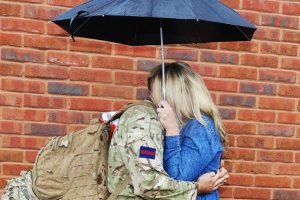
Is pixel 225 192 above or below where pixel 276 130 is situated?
below

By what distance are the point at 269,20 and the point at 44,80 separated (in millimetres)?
1746

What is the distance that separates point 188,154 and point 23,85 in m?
1.61

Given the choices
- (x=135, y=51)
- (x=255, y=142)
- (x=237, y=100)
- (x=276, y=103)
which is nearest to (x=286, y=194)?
(x=255, y=142)

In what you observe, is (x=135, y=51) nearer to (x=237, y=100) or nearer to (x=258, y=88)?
(x=237, y=100)

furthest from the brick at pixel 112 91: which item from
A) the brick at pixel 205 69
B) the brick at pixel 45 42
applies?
the brick at pixel 205 69

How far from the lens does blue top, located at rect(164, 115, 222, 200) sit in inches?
108

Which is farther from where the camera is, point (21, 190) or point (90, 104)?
point (90, 104)

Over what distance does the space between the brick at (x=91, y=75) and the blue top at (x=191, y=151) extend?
1262mm

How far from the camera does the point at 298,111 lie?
427 centimetres

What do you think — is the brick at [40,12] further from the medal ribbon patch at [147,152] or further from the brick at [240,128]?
the medal ribbon patch at [147,152]

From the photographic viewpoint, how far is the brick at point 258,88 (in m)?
4.17

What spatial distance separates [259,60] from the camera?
13.8 ft

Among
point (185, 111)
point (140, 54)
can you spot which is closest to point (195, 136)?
point (185, 111)

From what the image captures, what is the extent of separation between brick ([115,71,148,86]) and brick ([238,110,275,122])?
796 millimetres
